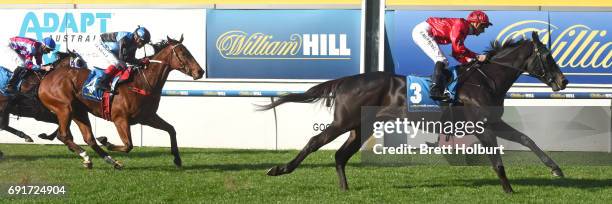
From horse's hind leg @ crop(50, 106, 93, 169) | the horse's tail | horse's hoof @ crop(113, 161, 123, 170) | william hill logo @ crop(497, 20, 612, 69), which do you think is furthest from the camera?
william hill logo @ crop(497, 20, 612, 69)

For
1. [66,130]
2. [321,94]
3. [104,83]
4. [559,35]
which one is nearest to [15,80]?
[66,130]

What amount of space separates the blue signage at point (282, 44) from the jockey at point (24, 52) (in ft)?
9.89

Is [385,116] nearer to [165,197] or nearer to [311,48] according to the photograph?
[165,197]

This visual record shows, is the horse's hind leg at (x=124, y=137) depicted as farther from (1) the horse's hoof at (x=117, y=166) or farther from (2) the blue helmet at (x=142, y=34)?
(2) the blue helmet at (x=142, y=34)

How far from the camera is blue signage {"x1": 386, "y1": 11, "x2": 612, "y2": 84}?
44.1ft

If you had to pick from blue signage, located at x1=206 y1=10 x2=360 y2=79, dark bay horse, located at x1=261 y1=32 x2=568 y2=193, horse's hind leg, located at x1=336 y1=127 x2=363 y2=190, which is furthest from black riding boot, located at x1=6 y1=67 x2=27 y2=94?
horse's hind leg, located at x1=336 y1=127 x2=363 y2=190

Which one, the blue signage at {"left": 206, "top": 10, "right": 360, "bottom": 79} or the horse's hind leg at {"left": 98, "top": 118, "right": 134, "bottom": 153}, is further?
the blue signage at {"left": 206, "top": 10, "right": 360, "bottom": 79}

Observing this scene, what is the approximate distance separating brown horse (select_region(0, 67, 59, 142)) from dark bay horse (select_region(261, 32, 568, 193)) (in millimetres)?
4100

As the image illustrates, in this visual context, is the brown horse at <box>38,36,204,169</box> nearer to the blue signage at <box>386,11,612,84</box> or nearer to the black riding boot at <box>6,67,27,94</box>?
the black riding boot at <box>6,67,27,94</box>

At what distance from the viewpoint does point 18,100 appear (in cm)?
1188

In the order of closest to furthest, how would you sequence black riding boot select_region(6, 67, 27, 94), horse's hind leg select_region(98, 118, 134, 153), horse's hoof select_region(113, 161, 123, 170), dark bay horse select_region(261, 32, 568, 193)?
1. dark bay horse select_region(261, 32, 568, 193)
2. horse's hind leg select_region(98, 118, 134, 153)
3. horse's hoof select_region(113, 161, 123, 170)
4. black riding boot select_region(6, 67, 27, 94)

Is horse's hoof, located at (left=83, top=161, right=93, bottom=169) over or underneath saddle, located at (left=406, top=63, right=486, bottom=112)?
underneath

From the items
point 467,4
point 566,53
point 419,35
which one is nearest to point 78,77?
point 419,35

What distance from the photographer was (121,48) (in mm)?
10320
